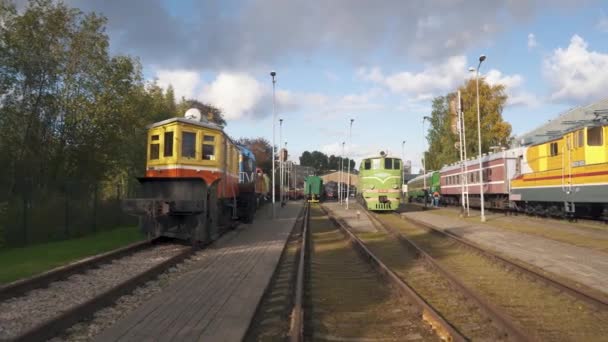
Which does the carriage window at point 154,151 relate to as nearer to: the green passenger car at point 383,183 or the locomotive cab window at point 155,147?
the locomotive cab window at point 155,147

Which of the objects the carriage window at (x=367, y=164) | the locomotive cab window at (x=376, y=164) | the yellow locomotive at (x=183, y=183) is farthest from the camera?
the carriage window at (x=367, y=164)

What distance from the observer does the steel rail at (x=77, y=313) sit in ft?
16.2

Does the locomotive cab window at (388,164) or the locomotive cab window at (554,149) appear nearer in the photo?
the locomotive cab window at (554,149)

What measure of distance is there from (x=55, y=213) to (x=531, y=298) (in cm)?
1417

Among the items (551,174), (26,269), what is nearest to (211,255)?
(26,269)

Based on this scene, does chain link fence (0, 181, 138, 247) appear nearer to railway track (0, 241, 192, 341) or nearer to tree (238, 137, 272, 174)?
railway track (0, 241, 192, 341)

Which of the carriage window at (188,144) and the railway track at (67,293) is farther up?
the carriage window at (188,144)

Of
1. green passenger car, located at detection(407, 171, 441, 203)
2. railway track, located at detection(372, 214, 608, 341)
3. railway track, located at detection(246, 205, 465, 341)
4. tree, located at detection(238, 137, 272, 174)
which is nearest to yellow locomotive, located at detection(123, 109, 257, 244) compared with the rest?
railway track, located at detection(246, 205, 465, 341)

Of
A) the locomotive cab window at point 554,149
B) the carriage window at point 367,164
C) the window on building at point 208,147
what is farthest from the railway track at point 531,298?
the carriage window at point 367,164

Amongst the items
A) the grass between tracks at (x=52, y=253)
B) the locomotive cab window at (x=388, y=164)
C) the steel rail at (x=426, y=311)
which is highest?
the locomotive cab window at (x=388, y=164)

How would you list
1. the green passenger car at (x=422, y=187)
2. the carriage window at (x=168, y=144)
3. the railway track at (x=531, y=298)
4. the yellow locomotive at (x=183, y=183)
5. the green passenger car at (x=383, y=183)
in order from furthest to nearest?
1. the green passenger car at (x=422, y=187)
2. the green passenger car at (x=383, y=183)
3. the carriage window at (x=168, y=144)
4. the yellow locomotive at (x=183, y=183)
5. the railway track at (x=531, y=298)

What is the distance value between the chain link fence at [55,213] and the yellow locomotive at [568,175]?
1845 centimetres

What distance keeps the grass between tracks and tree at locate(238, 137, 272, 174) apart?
182ft

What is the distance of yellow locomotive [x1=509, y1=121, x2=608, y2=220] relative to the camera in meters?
17.1
